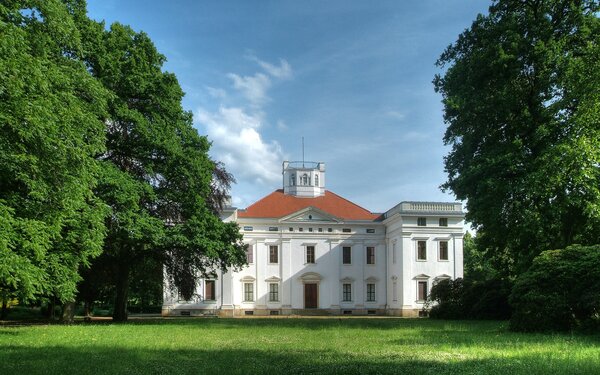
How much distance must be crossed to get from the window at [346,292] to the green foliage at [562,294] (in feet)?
108

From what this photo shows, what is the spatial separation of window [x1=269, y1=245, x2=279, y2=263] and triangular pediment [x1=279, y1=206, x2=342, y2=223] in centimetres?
238

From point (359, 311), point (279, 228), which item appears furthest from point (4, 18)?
point (359, 311)

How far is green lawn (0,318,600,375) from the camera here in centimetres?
1008

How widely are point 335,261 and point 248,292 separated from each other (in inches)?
312

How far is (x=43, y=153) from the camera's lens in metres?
16.2

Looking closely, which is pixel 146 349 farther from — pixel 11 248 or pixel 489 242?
pixel 489 242

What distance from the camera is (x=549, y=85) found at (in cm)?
2280

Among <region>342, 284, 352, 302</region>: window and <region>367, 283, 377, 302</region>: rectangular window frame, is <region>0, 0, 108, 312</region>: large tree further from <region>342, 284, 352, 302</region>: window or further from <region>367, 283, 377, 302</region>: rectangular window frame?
<region>367, 283, 377, 302</region>: rectangular window frame

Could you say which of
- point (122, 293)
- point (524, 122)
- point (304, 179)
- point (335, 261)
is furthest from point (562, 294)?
point (304, 179)

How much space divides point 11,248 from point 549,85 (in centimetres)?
1958

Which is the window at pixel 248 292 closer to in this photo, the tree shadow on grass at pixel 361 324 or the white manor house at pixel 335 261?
the white manor house at pixel 335 261

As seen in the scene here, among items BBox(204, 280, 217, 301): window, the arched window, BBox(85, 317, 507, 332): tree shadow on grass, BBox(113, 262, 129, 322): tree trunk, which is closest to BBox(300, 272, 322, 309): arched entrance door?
BBox(204, 280, 217, 301): window

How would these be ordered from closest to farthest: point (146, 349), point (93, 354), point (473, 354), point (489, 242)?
point (473, 354) < point (93, 354) < point (146, 349) < point (489, 242)

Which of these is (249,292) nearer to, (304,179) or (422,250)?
(304,179)
